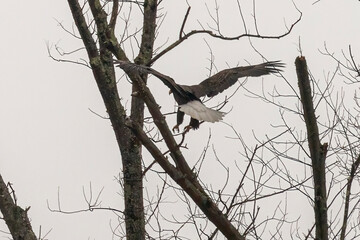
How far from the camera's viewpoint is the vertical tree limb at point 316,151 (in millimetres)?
3035

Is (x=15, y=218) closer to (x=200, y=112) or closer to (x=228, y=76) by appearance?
(x=200, y=112)

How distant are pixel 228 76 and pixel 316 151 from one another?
5.95ft

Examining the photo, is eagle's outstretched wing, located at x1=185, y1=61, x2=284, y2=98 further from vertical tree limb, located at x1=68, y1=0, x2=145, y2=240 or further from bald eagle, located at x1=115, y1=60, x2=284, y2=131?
vertical tree limb, located at x1=68, y1=0, x2=145, y2=240

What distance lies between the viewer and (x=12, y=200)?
4551mm

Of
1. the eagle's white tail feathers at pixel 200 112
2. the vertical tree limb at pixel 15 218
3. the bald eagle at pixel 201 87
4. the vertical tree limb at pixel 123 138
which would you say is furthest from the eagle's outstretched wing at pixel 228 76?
the vertical tree limb at pixel 15 218

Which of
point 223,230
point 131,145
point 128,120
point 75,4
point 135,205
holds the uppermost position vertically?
point 75,4

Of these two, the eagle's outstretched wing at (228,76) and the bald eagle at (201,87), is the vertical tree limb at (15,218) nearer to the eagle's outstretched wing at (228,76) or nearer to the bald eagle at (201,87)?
the bald eagle at (201,87)

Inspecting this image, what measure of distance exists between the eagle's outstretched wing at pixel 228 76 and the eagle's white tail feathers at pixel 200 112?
1.78 ft

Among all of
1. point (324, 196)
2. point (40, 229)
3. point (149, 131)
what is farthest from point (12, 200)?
point (324, 196)

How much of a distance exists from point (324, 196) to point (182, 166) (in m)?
0.70

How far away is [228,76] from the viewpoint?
4.80 metres

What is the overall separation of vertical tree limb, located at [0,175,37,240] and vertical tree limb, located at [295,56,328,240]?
7.12 ft

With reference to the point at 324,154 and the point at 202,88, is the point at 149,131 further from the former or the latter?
the point at 324,154

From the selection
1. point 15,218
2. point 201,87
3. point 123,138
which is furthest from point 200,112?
point 15,218
